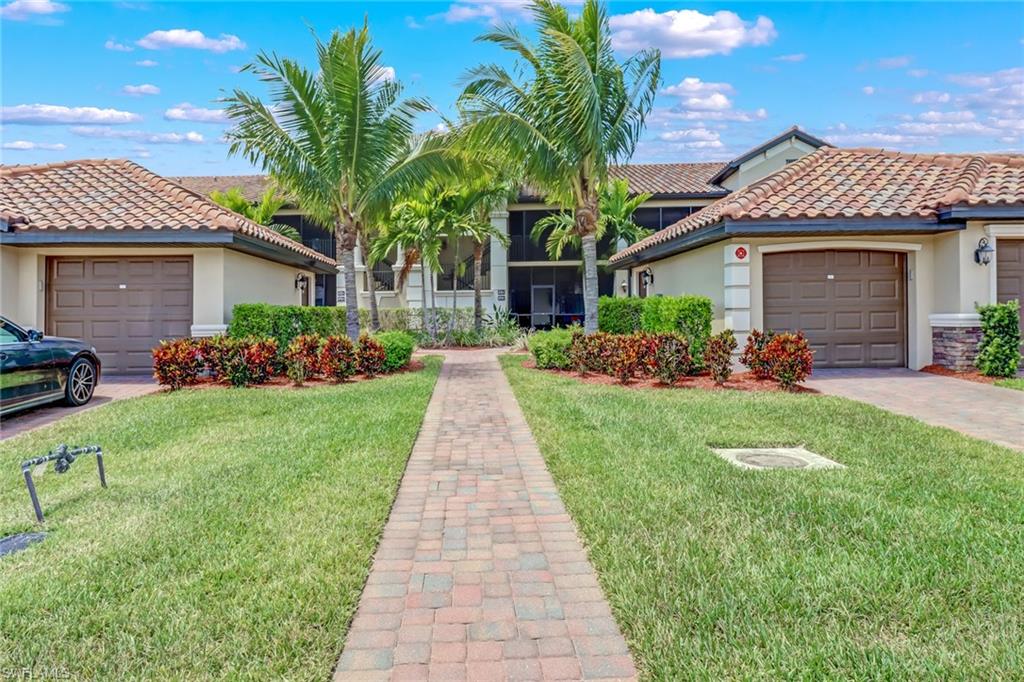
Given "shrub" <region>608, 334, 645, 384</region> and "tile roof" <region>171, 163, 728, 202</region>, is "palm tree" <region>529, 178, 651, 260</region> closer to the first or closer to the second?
"tile roof" <region>171, 163, 728, 202</region>

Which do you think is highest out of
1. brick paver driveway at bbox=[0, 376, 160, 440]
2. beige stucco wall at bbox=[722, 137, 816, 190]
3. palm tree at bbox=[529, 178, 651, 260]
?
beige stucco wall at bbox=[722, 137, 816, 190]

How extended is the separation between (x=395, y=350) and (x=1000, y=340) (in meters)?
12.2

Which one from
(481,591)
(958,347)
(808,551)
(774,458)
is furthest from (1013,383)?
(481,591)

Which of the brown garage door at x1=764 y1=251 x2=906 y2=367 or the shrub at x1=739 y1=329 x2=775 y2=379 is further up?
Answer: the brown garage door at x1=764 y1=251 x2=906 y2=367

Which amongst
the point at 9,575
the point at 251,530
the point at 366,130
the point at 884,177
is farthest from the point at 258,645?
the point at 884,177

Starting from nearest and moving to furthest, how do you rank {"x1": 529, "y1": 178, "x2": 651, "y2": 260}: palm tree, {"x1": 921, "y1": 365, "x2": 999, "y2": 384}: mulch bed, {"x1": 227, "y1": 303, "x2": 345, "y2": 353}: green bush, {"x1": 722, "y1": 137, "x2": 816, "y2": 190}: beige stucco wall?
{"x1": 921, "y1": 365, "x2": 999, "y2": 384}: mulch bed → {"x1": 227, "y1": 303, "x2": 345, "y2": 353}: green bush → {"x1": 529, "y1": 178, "x2": 651, "y2": 260}: palm tree → {"x1": 722, "y1": 137, "x2": 816, "y2": 190}: beige stucco wall

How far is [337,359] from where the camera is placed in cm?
1159

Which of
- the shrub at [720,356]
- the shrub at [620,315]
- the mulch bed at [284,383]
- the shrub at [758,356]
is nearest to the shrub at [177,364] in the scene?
the mulch bed at [284,383]

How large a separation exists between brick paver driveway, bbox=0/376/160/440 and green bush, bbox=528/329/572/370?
7865 mm

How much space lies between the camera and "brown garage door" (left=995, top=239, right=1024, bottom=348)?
12.6 meters

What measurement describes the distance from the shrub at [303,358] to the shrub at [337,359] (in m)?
0.14

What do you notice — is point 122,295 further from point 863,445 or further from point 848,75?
point 848,75

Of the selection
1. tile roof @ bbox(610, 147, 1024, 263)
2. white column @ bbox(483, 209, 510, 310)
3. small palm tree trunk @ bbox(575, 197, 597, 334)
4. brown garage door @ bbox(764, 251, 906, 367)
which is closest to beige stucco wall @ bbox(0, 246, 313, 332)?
small palm tree trunk @ bbox(575, 197, 597, 334)

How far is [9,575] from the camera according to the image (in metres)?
3.55
